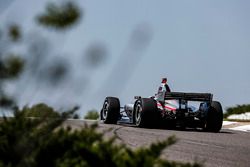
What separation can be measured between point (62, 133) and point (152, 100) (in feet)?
44.3

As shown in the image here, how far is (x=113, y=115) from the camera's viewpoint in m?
19.1

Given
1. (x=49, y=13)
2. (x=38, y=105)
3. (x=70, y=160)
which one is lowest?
(x=70, y=160)

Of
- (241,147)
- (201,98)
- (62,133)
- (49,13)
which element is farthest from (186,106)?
(49,13)

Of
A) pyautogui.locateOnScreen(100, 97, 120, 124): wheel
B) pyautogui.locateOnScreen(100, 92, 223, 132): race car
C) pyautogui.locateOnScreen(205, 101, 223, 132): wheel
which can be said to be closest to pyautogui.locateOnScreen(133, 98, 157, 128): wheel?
pyautogui.locateOnScreen(100, 92, 223, 132): race car

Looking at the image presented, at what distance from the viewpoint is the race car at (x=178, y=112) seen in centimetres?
1781

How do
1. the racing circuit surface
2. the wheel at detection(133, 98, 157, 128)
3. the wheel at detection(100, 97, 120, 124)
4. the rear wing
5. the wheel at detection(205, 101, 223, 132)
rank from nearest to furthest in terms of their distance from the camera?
the racing circuit surface, the wheel at detection(133, 98, 157, 128), the rear wing, the wheel at detection(205, 101, 223, 132), the wheel at detection(100, 97, 120, 124)

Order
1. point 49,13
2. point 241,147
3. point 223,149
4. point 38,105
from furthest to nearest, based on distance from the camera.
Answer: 1. point 241,147
2. point 223,149
3. point 38,105
4. point 49,13

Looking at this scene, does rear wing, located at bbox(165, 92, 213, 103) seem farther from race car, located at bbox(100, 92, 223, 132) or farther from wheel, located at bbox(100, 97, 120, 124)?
wheel, located at bbox(100, 97, 120, 124)

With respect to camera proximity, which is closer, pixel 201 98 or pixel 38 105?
pixel 38 105

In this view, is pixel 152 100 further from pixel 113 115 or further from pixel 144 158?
pixel 144 158

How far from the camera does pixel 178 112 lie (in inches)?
715

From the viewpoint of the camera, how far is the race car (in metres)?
17.8

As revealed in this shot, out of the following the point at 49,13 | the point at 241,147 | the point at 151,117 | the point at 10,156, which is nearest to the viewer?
the point at 49,13

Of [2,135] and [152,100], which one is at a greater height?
[152,100]
